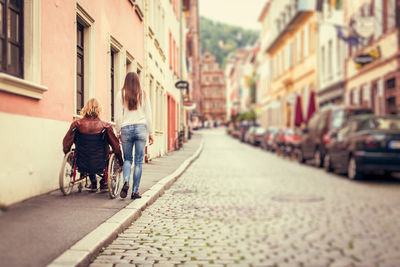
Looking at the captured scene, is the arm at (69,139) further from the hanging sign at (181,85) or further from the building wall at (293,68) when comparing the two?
the building wall at (293,68)

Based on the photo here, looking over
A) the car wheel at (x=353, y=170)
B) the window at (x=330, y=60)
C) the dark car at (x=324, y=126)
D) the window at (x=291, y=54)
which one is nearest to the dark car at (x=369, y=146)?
the car wheel at (x=353, y=170)

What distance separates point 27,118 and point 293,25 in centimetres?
4356

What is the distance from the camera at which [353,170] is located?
13.7 m

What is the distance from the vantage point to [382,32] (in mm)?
25516

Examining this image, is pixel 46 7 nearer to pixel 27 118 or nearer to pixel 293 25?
pixel 27 118

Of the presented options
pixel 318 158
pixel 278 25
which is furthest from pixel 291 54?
pixel 318 158

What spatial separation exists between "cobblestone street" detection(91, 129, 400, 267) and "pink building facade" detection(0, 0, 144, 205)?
1.64 meters

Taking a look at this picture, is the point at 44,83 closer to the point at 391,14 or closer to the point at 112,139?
the point at 112,139

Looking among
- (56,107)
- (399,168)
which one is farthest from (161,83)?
(56,107)

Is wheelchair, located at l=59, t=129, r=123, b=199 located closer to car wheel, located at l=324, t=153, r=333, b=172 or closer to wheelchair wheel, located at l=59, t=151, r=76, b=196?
wheelchair wheel, located at l=59, t=151, r=76, b=196

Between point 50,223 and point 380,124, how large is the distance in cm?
1027

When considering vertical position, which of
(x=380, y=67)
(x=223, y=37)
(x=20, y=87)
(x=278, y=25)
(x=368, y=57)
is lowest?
(x=20, y=87)

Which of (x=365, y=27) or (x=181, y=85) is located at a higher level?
(x=365, y=27)

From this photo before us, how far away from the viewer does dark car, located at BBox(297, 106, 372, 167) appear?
17219 mm
